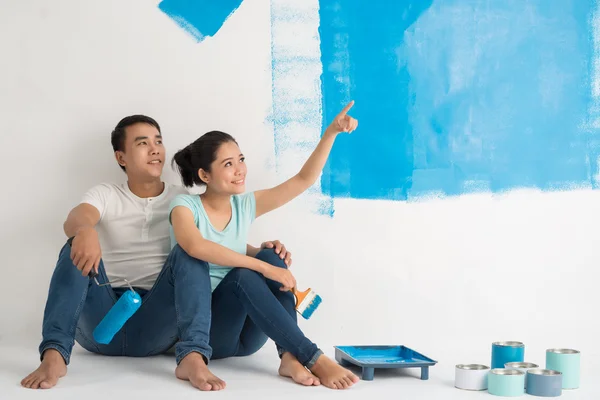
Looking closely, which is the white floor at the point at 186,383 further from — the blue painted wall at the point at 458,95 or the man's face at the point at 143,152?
the blue painted wall at the point at 458,95

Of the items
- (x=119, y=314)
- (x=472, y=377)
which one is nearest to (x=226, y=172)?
(x=119, y=314)

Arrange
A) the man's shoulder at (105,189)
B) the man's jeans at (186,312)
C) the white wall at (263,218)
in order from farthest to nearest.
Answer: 1. the white wall at (263,218)
2. the man's shoulder at (105,189)
3. the man's jeans at (186,312)

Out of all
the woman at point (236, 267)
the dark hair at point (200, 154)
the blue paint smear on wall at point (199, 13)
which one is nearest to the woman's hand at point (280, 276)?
the woman at point (236, 267)

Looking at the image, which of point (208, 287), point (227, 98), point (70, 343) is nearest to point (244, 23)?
point (227, 98)

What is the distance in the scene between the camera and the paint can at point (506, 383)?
57.6 inches

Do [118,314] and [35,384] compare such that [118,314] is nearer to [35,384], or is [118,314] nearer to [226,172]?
[35,384]

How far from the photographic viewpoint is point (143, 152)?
6.30 ft

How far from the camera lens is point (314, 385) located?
1547 millimetres

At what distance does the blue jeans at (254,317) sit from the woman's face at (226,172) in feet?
0.59

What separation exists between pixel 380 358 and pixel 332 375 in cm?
27

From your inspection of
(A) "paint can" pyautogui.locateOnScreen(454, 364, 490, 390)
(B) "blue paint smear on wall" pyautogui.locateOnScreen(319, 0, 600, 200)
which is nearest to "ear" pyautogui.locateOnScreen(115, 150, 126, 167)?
(B) "blue paint smear on wall" pyautogui.locateOnScreen(319, 0, 600, 200)

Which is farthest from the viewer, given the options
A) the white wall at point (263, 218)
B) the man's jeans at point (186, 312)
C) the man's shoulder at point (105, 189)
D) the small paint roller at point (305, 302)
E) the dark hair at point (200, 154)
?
the white wall at point (263, 218)

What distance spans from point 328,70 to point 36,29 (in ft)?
2.83

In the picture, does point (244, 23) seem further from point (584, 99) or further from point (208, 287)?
point (584, 99)
